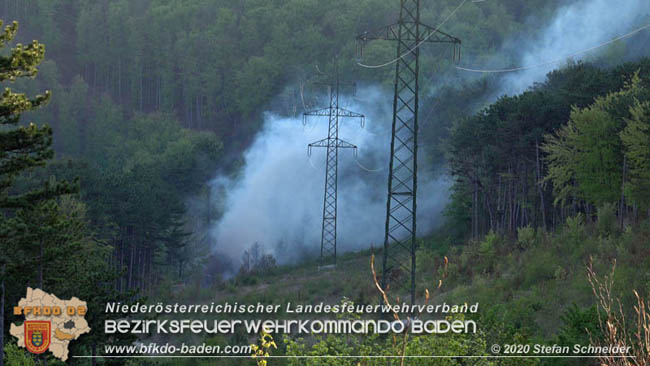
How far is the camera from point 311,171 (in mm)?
88562

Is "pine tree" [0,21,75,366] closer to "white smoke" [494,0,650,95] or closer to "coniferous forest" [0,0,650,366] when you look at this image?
"coniferous forest" [0,0,650,366]

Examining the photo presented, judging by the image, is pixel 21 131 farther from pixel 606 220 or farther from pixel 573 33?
pixel 573 33

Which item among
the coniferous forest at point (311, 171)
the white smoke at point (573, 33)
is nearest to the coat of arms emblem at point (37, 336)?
the coniferous forest at point (311, 171)

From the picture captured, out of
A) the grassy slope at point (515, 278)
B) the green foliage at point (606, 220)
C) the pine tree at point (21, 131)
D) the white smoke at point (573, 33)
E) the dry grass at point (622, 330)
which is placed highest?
the white smoke at point (573, 33)

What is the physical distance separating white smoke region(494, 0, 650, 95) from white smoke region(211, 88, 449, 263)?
57.3 ft

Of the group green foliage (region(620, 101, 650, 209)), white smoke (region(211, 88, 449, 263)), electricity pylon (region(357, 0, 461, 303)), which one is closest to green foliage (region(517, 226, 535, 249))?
electricity pylon (region(357, 0, 461, 303))

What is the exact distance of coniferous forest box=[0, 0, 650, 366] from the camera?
967 inches

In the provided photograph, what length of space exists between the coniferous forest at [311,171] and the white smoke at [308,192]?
0.29 meters

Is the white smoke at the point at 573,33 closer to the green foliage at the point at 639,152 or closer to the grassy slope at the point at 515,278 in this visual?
the grassy slope at the point at 515,278

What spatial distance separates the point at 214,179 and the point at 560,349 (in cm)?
7237

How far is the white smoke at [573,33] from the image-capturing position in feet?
307

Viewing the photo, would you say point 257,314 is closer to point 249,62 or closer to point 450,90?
point 450,90

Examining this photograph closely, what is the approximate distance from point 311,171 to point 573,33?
38.9 meters

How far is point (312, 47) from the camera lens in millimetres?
111500
